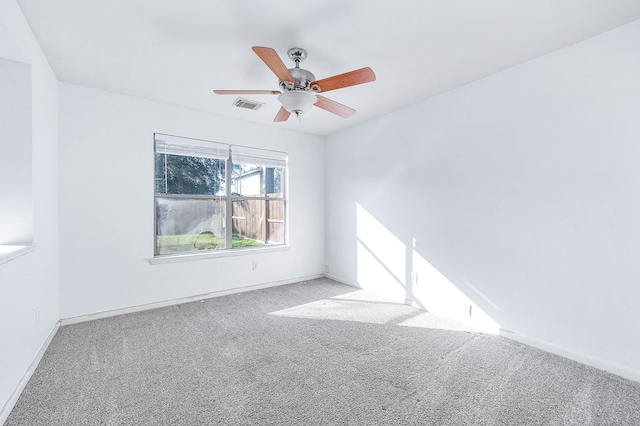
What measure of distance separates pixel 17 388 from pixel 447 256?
3623 millimetres

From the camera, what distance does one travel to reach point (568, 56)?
2303 mm

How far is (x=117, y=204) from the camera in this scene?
3219mm

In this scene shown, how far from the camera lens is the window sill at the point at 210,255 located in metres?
3.49

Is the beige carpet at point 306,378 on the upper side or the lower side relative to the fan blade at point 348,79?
lower

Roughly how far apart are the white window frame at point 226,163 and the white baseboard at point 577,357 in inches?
121

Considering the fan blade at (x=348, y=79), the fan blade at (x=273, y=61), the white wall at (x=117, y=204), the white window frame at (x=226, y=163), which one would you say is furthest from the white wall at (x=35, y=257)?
the fan blade at (x=348, y=79)

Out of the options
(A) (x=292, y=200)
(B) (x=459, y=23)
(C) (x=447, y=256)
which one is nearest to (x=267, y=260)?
(A) (x=292, y=200)

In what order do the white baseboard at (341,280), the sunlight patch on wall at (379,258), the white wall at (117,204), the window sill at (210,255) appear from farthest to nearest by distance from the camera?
the white baseboard at (341,280) → the sunlight patch on wall at (379,258) → the window sill at (210,255) → the white wall at (117,204)

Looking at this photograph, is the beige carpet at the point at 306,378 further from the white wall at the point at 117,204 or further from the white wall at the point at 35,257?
the white wall at the point at 117,204

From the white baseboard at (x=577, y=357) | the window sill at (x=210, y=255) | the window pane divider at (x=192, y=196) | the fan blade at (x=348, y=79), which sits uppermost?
the fan blade at (x=348, y=79)

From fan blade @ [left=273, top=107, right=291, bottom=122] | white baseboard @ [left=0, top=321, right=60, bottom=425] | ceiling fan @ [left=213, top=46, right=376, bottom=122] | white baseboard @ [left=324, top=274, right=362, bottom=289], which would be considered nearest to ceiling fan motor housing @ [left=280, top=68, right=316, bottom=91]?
ceiling fan @ [left=213, top=46, right=376, bottom=122]

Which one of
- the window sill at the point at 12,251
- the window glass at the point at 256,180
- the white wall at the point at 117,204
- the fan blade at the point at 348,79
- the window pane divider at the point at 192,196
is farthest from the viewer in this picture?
the window glass at the point at 256,180

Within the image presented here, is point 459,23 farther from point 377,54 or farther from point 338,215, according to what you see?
point 338,215

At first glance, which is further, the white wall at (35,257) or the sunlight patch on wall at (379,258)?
the sunlight patch on wall at (379,258)
